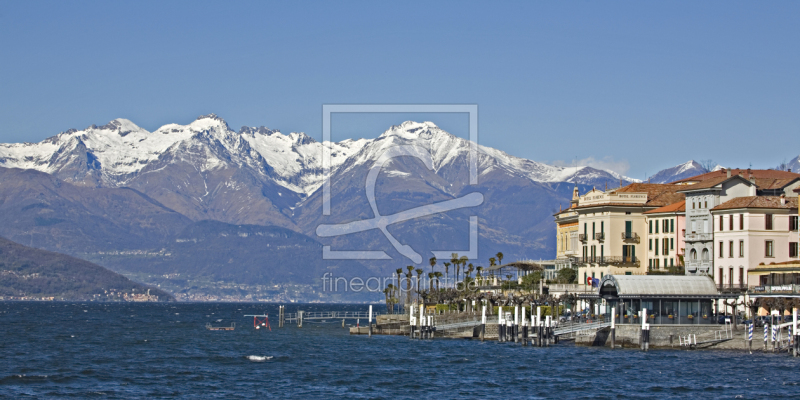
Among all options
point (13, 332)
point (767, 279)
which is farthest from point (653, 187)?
point (13, 332)

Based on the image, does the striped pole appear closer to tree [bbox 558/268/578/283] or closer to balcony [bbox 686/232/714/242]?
balcony [bbox 686/232/714/242]

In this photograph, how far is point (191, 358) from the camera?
4203 inches

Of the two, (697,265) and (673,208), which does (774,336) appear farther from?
(673,208)

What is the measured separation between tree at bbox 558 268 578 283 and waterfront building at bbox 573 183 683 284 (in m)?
1.84

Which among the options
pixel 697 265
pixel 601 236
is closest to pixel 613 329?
pixel 697 265

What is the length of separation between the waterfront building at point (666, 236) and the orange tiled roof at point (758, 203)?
986cm

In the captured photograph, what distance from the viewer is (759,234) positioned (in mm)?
111812

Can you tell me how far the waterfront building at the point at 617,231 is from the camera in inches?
5108

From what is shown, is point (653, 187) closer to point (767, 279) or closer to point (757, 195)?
point (757, 195)

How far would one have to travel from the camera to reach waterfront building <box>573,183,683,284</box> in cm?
12975

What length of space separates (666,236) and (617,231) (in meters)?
6.03

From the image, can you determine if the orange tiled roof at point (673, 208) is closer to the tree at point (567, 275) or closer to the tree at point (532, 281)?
the tree at point (567, 275)

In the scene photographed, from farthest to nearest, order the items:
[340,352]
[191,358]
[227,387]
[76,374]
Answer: [340,352]
[191,358]
[76,374]
[227,387]

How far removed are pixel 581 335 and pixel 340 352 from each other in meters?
24.5
